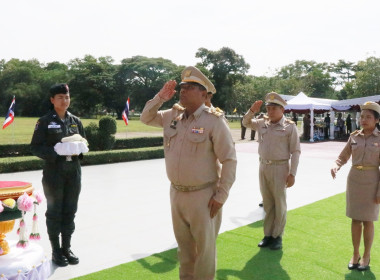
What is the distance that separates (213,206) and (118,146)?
536 inches

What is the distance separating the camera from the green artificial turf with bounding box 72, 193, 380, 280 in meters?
3.66

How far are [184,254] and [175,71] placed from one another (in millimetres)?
56496

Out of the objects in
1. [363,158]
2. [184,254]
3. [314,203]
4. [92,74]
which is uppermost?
[92,74]

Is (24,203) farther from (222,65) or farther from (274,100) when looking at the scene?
(222,65)

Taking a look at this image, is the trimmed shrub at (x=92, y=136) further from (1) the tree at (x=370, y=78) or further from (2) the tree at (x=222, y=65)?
(2) the tree at (x=222, y=65)

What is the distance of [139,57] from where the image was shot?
63.1 m

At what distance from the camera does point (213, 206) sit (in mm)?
2832

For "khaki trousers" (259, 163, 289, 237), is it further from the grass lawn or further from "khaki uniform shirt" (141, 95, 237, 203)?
the grass lawn

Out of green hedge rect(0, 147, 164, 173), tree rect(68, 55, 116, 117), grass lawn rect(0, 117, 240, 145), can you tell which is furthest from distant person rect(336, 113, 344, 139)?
tree rect(68, 55, 116, 117)

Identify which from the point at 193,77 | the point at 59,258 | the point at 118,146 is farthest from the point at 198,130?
the point at 118,146

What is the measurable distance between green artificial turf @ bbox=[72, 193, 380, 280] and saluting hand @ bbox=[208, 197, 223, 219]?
1097 mm

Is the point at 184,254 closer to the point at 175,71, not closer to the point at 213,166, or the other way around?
the point at 213,166

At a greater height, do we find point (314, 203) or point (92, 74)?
point (92, 74)

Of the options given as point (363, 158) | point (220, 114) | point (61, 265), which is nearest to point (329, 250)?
point (363, 158)
